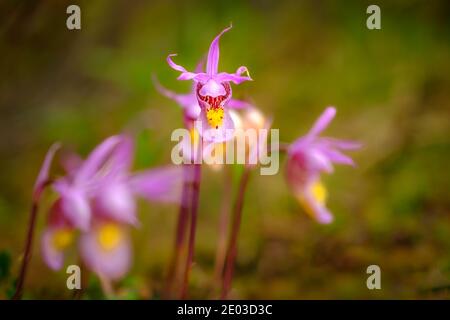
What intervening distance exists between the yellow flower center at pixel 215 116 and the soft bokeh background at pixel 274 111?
0.57 meters

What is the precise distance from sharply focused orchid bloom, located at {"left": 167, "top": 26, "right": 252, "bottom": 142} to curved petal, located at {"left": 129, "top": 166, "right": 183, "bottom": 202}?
14cm

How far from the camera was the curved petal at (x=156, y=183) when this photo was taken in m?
1.01

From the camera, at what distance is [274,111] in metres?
2.03

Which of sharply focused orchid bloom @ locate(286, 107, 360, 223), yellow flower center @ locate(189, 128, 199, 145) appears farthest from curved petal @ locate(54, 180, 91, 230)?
sharply focused orchid bloom @ locate(286, 107, 360, 223)

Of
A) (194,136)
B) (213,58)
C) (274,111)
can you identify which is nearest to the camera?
(213,58)

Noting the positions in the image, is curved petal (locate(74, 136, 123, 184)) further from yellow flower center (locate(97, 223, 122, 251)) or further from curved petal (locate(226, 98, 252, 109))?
curved petal (locate(226, 98, 252, 109))

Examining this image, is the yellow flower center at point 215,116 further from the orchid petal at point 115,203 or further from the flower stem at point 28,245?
the flower stem at point 28,245

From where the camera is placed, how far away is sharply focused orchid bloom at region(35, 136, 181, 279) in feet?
3.14

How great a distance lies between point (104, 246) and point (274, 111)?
115cm

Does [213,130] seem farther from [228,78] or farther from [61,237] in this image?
[61,237]

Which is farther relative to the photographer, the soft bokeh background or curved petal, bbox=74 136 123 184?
the soft bokeh background

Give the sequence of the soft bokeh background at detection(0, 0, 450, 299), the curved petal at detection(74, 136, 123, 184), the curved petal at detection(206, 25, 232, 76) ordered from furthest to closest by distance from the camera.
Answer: the soft bokeh background at detection(0, 0, 450, 299)
the curved petal at detection(74, 136, 123, 184)
the curved petal at detection(206, 25, 232, 76)

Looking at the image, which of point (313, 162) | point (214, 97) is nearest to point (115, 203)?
point (214, 97)

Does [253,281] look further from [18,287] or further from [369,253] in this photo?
[18,287]
